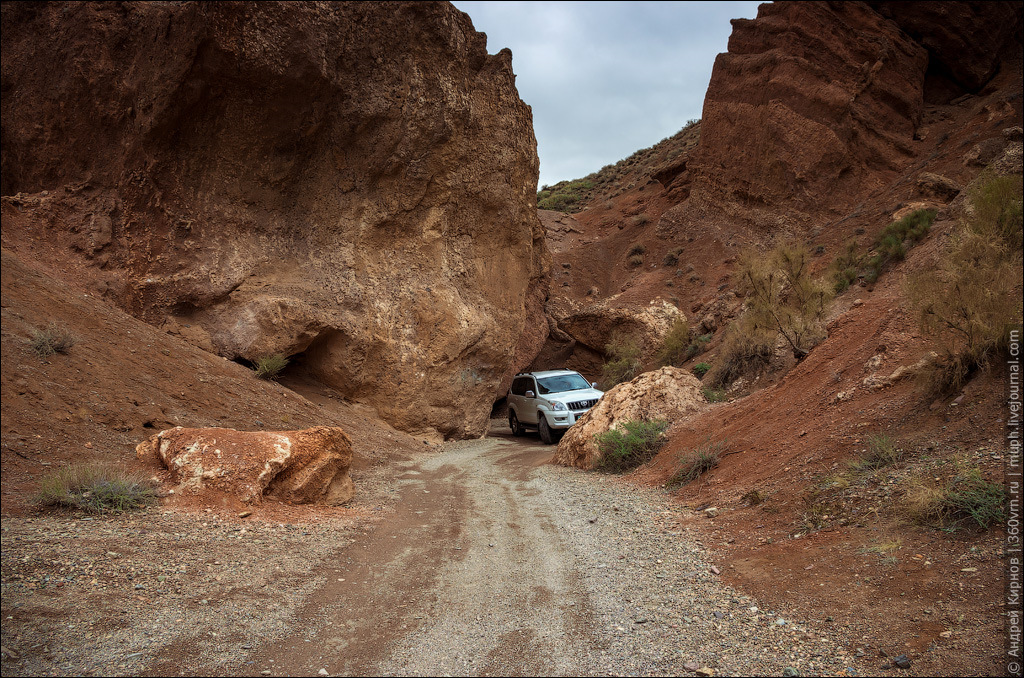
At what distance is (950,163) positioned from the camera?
20.9 m

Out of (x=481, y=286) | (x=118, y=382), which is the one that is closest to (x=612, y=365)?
(x=481, y=286)

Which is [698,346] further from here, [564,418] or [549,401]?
[564,418]

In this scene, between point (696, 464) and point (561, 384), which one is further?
point (561, 384)

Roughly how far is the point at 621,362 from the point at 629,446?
12.0 metres

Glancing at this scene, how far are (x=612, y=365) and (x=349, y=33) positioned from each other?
13.7 metres

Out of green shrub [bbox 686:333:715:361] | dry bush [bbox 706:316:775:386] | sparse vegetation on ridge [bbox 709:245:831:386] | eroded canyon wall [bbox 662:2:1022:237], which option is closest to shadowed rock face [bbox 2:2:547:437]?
dry bush [bbox 706:316:775:386]

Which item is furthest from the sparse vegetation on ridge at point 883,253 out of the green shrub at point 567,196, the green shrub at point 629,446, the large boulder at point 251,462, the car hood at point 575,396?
the green shrub at point 567,196

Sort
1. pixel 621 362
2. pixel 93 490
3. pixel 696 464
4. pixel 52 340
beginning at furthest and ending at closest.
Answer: pixel 621 362 < pixel 696 464 < pixel 52 340 < pixel 93 490

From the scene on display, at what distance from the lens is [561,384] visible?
1598 centimetres

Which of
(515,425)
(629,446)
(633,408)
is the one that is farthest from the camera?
(515,425)

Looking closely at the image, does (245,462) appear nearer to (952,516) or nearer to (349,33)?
(952,516)

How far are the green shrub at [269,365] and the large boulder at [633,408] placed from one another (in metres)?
6.01

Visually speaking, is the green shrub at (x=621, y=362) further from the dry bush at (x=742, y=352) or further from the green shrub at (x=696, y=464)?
the green shrub at (x=696, y=464)

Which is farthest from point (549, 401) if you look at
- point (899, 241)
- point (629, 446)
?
point (899, 241)
